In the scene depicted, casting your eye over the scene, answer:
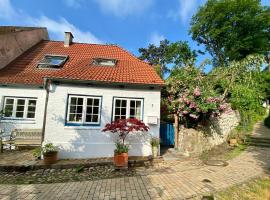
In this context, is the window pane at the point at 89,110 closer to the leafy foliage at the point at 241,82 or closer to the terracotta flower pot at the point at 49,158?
the terracotta flower pot at the point at 49,158

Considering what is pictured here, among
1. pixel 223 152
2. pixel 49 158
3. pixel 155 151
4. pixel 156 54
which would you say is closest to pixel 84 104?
pixel 49 158

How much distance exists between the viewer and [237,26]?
28312mm

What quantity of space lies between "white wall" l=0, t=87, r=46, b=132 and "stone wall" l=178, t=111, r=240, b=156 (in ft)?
27.3

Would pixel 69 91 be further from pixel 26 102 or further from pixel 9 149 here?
pixel 9 149

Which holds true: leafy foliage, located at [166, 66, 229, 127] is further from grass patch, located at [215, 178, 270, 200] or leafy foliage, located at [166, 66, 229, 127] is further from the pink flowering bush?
grass patch, located at [215, 178, 270, 200]

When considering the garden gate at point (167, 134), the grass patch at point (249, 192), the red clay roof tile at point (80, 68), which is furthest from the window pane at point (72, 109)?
the grass patch at point (249, 192)

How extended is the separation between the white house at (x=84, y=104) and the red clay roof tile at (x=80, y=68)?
0.17 feet

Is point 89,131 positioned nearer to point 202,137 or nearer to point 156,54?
point 202,137

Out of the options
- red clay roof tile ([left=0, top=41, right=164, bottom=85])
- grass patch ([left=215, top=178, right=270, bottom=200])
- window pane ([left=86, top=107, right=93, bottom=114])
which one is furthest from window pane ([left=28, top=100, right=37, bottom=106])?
grass patch ([left=215, top=178, right=270, bottom=200])

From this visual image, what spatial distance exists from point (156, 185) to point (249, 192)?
2.71m

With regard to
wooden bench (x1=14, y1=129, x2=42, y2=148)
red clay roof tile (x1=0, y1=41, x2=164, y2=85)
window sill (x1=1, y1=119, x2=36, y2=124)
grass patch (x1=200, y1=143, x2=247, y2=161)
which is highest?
red clay roof tile (x1=0, y1=41, x2=164, y2=85)

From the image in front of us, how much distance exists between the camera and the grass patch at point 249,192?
18.5ft

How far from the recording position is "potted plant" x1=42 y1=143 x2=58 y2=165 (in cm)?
884

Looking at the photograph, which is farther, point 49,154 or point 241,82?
point 241,82
